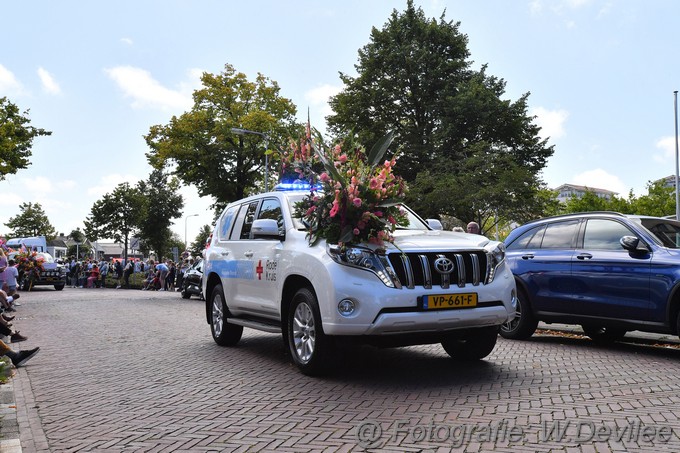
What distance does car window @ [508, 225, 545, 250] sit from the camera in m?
9.07

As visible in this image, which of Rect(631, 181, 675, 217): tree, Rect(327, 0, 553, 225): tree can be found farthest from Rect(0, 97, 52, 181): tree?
Rect(631, 181, 675, 217): tree

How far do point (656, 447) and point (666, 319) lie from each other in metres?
3.57

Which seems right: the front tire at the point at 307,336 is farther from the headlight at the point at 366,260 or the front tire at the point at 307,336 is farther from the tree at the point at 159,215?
the tree at the point at 159,215

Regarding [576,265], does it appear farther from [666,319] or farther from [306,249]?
[306,249]

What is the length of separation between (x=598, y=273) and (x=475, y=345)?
213cm

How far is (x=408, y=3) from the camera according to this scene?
3781 cm

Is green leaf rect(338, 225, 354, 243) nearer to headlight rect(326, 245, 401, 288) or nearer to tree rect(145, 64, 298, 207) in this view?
headlight rect(326, 245, 401, 288)

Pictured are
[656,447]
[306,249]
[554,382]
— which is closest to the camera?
[656,447]

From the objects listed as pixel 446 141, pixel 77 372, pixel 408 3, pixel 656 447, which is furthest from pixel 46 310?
pixel 408 3

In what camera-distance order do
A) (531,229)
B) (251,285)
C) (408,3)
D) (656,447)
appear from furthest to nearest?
(408,3) → (531,229) → (251,285) → (656,447)

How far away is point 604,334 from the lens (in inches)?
364

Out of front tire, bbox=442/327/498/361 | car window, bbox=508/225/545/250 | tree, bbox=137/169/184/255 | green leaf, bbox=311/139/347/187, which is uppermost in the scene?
tree, bbox=137/169/184/255

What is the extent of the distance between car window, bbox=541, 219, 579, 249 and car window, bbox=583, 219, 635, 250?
0.21m

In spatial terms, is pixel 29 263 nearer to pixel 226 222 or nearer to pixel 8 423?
pixel 226 222
